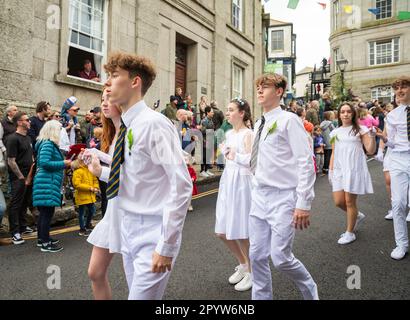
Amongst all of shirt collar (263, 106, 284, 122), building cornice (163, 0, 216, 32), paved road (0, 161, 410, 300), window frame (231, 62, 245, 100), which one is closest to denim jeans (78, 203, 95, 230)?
paved road (0, 161, 410, 300)

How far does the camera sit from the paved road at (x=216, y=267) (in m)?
3.61

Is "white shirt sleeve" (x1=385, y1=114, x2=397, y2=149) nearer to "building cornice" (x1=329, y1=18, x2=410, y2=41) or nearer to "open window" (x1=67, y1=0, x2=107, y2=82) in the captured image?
"open window" (x1=67, y1=0, x2=107, y2=82)

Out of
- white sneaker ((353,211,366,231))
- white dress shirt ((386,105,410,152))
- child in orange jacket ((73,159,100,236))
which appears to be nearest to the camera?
white dress shirt ((386,105,410,152))

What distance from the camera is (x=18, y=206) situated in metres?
5.83

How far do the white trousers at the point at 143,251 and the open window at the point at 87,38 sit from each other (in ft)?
30.3

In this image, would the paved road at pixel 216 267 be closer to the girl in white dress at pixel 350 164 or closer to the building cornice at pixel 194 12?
the girl in white dress at pixel 350 164

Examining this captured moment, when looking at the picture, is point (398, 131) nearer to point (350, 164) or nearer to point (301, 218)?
point (350, 164)

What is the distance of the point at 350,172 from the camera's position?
557 centimetres

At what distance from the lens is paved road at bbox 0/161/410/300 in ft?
11.8

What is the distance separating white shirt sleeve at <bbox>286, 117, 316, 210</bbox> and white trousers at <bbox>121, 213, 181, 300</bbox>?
4.33ft

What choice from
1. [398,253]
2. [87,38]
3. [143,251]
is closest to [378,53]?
[87,38]

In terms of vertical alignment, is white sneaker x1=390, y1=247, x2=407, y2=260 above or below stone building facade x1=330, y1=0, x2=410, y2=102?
below
